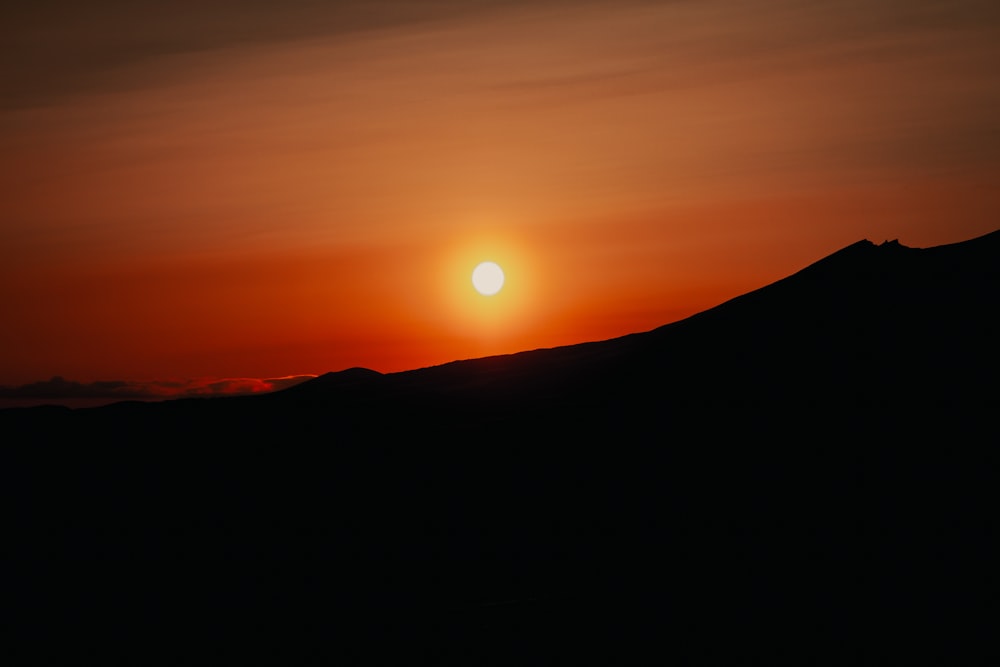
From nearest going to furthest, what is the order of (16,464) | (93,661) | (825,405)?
1. (93,661)
2. (825,405)
3. (16,464)

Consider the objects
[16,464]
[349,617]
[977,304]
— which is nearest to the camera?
[349,617]

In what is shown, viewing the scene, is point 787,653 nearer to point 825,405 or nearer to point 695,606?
point 695,606

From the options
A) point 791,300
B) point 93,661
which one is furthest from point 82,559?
point 791,300

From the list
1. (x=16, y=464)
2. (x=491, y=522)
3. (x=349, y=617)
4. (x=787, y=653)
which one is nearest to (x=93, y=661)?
(x=349, y=617)

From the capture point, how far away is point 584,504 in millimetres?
26891

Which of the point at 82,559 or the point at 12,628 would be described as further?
the point at 82,559

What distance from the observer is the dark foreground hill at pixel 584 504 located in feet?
64.4

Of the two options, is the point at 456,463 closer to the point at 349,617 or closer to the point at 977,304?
the point at 349,617

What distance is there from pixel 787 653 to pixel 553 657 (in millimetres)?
3971

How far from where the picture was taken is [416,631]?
19.9 m

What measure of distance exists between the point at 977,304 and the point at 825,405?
636 cm

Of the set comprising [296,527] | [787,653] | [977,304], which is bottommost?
[787,653]

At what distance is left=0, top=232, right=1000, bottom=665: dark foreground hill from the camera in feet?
64.4

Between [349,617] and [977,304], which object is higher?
[977,304]
